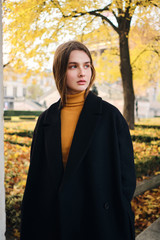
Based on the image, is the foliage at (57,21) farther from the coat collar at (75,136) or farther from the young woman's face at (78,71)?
the coat collar at (75,136)

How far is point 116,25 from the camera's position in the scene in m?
3.42

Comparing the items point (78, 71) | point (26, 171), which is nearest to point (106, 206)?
point (78, 71)

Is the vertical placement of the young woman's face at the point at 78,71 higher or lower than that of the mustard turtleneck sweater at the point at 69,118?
higher

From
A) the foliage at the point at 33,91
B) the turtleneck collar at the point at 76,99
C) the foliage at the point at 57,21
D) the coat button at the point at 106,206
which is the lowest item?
the coat button at the point at 106,206

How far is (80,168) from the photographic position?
1.52 meters

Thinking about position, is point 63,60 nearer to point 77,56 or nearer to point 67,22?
point 77,56

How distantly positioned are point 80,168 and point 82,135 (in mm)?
220

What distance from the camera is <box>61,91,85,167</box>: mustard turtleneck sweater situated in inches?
63.6

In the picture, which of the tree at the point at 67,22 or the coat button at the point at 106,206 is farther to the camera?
the tree at the point at 67,22

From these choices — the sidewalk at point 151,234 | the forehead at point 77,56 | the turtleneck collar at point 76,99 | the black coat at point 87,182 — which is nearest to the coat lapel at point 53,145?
the black coat at point 87,182

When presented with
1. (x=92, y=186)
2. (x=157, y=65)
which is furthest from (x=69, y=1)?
(x=92, y=186)

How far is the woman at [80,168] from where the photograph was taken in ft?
4.95

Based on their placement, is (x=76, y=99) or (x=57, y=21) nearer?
(x=76, y=99)

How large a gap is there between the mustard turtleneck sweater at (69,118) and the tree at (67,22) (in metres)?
1.96
